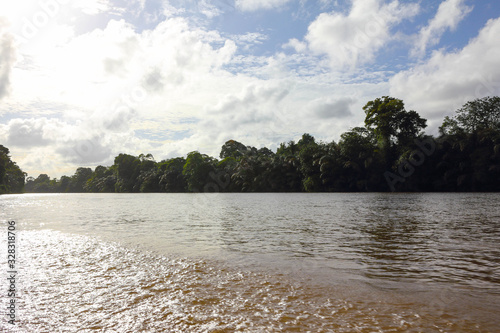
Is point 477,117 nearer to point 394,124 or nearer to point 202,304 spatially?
point 394,124

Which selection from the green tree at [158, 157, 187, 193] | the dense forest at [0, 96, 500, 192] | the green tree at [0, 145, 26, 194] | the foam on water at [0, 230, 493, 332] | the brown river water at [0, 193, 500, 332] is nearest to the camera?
the foam on water at [0, 230, 493, 332]

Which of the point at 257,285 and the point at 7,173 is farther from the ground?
the point at 7,173

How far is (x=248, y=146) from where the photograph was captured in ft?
423

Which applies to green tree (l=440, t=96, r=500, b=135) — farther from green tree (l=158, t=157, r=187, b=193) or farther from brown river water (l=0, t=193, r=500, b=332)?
green tree (l=158, t=157, r=187, b=193)

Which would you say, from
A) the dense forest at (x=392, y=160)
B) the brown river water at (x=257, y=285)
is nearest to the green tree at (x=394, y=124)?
the dense forest at (x=392, y=160)

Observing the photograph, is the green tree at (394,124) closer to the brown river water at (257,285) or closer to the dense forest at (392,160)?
the dense forest at (392,160)

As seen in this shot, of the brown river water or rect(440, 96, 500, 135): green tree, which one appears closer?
the brown river water

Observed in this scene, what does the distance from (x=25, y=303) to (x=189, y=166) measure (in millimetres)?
98916

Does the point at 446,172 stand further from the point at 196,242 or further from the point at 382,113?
the point at 196,242

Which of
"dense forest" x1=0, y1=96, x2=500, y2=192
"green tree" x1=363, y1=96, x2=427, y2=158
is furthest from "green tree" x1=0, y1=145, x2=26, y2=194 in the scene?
"green tree" x1=363, y1=96, x2=427, y2=158

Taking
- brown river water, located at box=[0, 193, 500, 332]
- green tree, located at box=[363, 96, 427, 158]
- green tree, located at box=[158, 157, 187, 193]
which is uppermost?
green tree, located at box=[363, 96, 427, 158]

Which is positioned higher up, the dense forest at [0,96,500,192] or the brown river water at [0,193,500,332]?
the dense forest at [0,96,500,192]

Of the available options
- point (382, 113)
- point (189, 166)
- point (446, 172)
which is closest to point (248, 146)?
point (189, 166)

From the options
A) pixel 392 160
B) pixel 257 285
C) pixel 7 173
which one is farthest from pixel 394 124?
pixel 7 173
